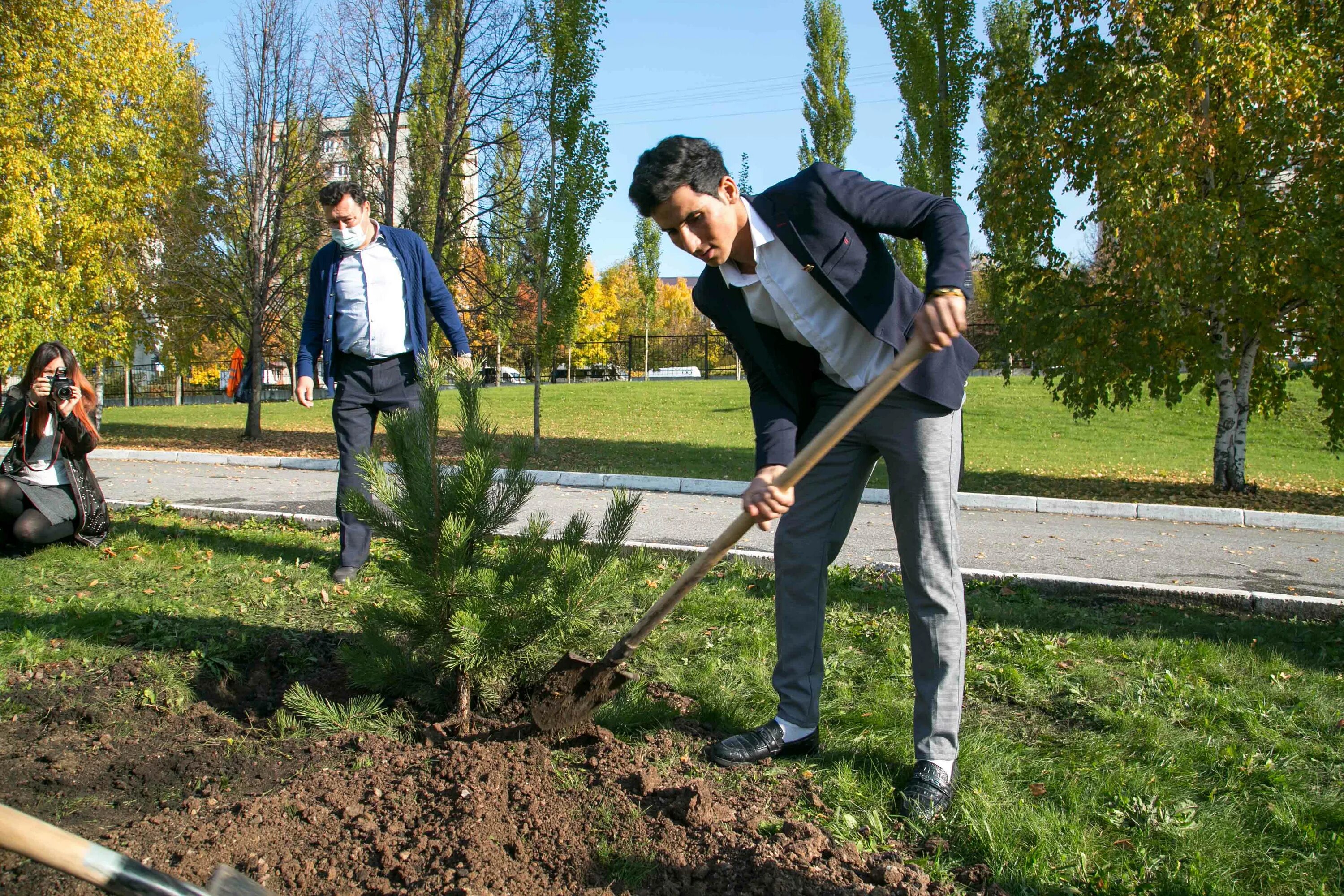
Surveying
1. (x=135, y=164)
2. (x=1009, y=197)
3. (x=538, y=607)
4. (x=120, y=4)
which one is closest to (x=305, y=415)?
(x=135, y=164)

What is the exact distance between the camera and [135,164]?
1457 cm

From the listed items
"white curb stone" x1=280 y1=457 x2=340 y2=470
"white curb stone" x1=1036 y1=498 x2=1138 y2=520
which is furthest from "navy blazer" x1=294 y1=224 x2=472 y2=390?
"white curb stone" x1=280 y1=457 x2=340 y2=470

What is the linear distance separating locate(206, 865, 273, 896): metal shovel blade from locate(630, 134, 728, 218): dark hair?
6.25ft

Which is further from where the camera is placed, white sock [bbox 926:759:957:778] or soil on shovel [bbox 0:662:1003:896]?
white sock [bbox 926:759:957:778]

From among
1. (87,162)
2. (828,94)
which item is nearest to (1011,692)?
(87,162)

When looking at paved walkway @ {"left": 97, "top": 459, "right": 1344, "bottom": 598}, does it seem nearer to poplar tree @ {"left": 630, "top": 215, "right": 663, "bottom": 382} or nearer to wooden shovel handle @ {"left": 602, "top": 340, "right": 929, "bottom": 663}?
wooden shovel handle @ {"left": 602, "top": 340, "right": 929, "bottom": 663}

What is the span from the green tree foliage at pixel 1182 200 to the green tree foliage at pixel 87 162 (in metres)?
12.8

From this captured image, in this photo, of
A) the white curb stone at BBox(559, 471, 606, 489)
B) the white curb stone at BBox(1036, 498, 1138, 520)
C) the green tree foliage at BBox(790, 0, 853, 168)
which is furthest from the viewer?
the green tree foliage at BBox(790, 0, 853, 168)

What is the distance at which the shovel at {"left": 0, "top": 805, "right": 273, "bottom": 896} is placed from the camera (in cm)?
156

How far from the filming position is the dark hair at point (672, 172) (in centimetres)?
256

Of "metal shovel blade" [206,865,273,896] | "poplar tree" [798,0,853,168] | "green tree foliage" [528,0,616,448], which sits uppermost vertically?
"poplar tree" [798,0,853,168]

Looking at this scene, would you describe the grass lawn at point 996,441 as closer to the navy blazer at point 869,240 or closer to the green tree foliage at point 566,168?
the green tree foliage at point 566,168

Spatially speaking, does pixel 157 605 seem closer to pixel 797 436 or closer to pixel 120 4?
pixel 797 436

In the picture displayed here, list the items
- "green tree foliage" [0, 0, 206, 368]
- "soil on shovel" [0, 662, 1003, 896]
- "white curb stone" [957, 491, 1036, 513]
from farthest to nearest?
"green tree foliage" [0, 0, 206, 368] → "white curb stone" [957, 491, 1036, 513] → "soil on shovel" [0, 662, 1003, 896]
